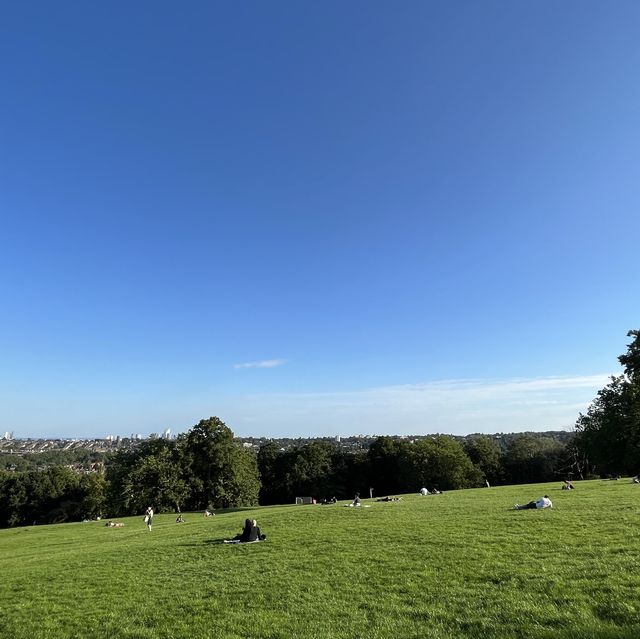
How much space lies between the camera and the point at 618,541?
14.2 m

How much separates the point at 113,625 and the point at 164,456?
61.8 m

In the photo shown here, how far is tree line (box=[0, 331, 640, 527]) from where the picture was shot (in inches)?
2250

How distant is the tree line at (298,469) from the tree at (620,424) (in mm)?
118

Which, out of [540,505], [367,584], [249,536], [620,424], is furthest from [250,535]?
[620,424]

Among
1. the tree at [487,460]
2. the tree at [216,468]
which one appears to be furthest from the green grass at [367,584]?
the tree at [487,460]

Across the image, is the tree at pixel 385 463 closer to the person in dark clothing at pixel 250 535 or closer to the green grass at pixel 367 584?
the person in dark clothing at pixel 250 535

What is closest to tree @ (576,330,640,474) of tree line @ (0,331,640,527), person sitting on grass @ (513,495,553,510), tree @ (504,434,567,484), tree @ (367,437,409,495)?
tree line @ (0,331,640,527)

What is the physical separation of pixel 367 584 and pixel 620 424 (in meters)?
53.5

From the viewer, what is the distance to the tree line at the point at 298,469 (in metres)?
57.2

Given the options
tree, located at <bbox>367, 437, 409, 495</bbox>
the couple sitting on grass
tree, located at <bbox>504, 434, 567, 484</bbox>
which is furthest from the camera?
tree, located at <bbox>504, 434, 567, 484</bbox>

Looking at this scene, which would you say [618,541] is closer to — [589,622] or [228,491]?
[589,622]

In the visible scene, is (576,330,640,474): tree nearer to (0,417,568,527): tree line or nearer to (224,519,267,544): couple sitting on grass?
(0,417,568,527): tree line

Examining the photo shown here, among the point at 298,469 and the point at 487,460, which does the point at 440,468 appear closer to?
the point at 487,460

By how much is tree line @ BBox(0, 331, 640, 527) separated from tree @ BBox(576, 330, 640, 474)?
118mm
